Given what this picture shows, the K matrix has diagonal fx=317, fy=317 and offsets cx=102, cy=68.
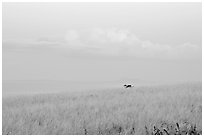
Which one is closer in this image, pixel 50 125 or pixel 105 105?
pixel 50 125

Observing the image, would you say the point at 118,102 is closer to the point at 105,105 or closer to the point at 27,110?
the point at 105,105

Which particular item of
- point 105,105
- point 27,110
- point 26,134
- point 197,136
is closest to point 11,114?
point 27,110

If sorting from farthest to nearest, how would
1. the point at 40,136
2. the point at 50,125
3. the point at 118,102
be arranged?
the point at 118,102 < the point at 50,125 < the point at 40,136

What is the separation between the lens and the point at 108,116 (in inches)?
316

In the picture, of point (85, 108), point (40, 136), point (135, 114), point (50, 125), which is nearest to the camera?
point (40, 136)

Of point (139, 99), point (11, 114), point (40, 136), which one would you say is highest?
point (139, 99)

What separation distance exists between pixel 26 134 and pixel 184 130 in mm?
3640

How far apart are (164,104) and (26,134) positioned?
4081 mm

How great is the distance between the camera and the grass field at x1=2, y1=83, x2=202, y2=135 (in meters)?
7.36

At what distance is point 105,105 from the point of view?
909cm

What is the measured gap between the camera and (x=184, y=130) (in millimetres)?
7434

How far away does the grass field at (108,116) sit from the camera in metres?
7.36

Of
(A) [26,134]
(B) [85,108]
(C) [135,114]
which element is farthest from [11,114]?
(C) [135,114]

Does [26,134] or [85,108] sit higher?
[85,108]
